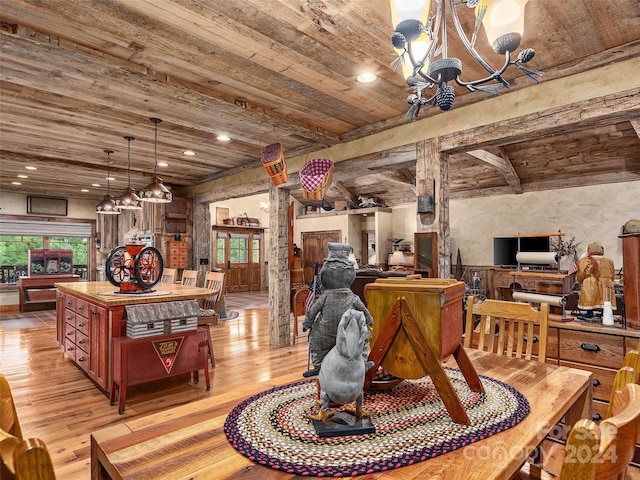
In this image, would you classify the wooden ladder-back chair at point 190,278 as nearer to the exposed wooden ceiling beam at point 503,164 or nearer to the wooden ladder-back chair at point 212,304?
the wooden ladder-back chair at point 212,304

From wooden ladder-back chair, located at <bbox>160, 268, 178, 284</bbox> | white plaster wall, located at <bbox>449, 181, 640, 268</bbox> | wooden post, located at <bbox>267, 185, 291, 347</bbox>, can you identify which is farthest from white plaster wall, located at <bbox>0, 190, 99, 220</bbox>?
white plaster wall, located at <bbox>449, 181, 640, 268</bbox>

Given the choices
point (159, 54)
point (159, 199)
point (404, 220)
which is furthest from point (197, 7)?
point (404, 220)

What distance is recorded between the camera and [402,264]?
8406mm

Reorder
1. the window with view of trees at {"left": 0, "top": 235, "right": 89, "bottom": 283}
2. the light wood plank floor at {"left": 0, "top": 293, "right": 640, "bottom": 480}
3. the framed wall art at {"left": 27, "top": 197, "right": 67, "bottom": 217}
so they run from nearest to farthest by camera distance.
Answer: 1. the light wood plank floor at {"left": 0, "top": 293, "right": 640, "bottom": 480}
2. the window with view of trees at {"left": 0, "top": 235, "right": 89, "bottom": 283}
3. the framed wall art at {"left": 27, "top": 197, "right": 67, "bottom": 217}

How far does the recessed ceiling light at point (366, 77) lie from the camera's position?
288 centimetres

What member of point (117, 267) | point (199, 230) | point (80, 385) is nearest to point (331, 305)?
point (117, 267)

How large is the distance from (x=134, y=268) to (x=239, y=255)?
8.08 metres

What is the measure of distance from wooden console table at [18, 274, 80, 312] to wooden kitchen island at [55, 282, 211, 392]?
5090mm

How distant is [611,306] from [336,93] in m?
2.62

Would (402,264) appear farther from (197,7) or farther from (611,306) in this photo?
(197,7)

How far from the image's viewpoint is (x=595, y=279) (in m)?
2.69

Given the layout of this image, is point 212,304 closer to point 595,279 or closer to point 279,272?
point 279,272

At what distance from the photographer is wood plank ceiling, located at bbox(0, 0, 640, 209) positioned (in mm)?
2145

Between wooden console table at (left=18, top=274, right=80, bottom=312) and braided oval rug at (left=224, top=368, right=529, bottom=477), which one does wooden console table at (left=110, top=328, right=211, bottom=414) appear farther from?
wooden console table at (left=18, top=274, right=80, bottom=312)
